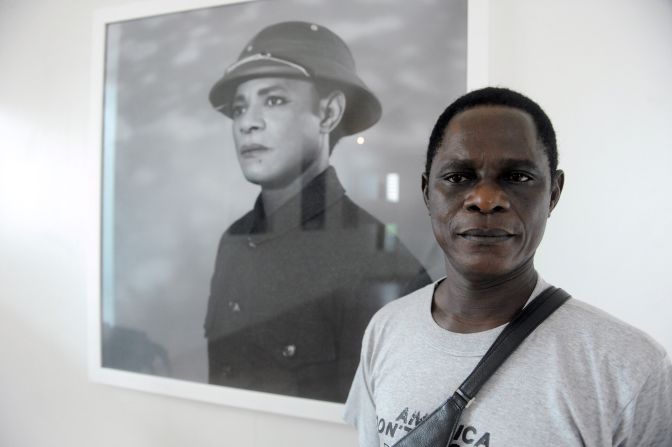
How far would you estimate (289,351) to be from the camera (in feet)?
3.16

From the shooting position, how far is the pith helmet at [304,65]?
36.4 inches

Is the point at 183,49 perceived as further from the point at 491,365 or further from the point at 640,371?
the point at 640,371

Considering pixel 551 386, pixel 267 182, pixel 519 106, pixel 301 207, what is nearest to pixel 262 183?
pixel 267 182

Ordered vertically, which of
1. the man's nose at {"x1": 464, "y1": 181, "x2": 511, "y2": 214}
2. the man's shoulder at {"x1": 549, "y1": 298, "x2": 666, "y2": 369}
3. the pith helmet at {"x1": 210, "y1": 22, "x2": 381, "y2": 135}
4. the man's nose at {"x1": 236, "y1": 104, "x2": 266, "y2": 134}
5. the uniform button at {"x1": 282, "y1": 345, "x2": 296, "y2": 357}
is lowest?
the uniform button at {"x1": 282, "y1": 345, "x2": 296, "y2": 357}

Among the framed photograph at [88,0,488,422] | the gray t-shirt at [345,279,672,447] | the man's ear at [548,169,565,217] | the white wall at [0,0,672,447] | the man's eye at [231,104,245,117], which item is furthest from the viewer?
the man's eye at [231,104,245,117]

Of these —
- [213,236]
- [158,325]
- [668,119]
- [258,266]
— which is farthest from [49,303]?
[668,119]

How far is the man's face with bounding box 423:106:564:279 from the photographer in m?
0.51

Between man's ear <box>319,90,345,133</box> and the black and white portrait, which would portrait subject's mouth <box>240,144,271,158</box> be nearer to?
the black and white portrait

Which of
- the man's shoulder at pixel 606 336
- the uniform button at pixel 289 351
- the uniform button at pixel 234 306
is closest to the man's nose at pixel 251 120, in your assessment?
the uniform button at pixel 234 306

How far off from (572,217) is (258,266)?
694 mm

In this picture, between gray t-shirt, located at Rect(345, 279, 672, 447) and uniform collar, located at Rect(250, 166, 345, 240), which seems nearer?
gray t-shirt, located at Rect(345, 279, 672, 447)

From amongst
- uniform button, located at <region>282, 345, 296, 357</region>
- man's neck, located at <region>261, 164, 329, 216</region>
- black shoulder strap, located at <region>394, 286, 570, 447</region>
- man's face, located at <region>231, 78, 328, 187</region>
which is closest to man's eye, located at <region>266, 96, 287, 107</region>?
man's face, located at <region>231, 78, 328, 187</region>

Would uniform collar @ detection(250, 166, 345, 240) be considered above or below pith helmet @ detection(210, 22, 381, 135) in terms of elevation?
below

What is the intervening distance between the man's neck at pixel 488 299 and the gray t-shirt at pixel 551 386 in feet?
0.07
